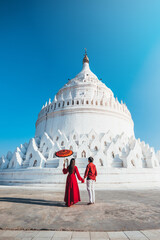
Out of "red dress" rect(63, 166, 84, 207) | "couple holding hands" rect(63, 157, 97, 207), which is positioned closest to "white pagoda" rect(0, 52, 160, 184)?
"couple holding hands" rect(63, 157, 97, 207)

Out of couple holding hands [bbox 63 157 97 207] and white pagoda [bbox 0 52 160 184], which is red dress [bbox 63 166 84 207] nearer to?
couple holding hands [bbox 63 157 97 207]

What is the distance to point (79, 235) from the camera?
3033 mm

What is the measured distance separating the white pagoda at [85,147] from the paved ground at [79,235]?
978 cm

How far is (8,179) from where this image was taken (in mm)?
15031

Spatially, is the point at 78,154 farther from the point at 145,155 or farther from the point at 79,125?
the point at 145,155

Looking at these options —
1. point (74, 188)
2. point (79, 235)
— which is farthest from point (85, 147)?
point (79, 235)

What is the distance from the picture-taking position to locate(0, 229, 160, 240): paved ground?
9.57ft

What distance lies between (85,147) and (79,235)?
11635 mm

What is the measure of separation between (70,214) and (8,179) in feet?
43.7

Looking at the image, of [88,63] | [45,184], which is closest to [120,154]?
[45,184]

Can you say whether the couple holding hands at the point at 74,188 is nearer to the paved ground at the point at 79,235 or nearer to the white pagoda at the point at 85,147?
the paved ground at the point at 79,235

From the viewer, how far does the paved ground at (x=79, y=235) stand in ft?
9.57

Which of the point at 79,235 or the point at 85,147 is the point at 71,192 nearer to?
the point at 79,235

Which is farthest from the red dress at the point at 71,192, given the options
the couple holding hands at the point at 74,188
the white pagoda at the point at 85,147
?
the white pagoda at the point at 85,147
